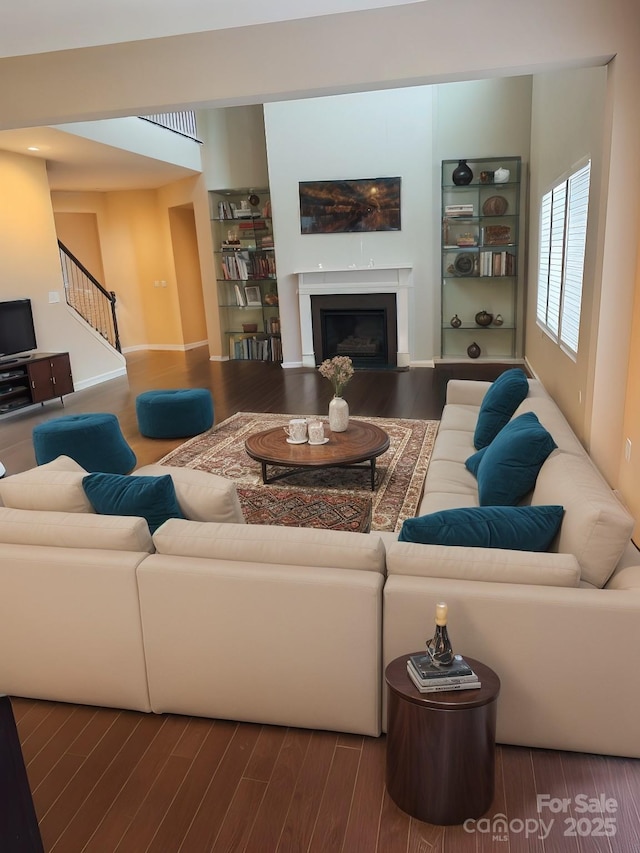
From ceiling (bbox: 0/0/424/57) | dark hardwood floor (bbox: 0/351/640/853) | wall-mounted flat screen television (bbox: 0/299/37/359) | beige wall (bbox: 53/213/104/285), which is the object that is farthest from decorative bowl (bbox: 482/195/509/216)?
dark hardwood floor (bbox: 0/351/640/853)

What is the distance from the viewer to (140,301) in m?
11.7

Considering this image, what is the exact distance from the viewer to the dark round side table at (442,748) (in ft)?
5.84

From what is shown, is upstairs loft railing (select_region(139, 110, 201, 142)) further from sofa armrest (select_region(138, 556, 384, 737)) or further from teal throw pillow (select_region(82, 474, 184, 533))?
sofa armrest (select_region(138, 556, 384, 737))

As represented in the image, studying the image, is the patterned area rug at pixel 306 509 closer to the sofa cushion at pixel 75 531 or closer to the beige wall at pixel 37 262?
the sofa cushion at pixel 75 531

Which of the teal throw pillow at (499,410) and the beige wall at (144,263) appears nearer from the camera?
the teal throw pillow at (499,410)

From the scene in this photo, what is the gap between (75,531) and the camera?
7.77 ft

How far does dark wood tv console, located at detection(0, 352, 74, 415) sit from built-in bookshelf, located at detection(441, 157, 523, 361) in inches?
199

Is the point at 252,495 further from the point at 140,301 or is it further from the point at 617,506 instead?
the point at 140,301

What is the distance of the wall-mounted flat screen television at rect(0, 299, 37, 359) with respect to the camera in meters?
7.25

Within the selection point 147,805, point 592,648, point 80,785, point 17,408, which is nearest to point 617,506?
point 592,648

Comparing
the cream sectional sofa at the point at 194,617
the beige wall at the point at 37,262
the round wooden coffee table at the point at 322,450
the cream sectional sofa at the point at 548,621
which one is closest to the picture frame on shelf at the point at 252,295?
the beige wall at the point at 37,262

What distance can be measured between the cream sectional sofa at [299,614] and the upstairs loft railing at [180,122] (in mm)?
7150

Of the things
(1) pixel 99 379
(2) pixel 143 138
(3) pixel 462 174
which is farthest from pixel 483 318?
(1) pixel 99 379

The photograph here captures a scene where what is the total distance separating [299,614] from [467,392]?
3.39 m
